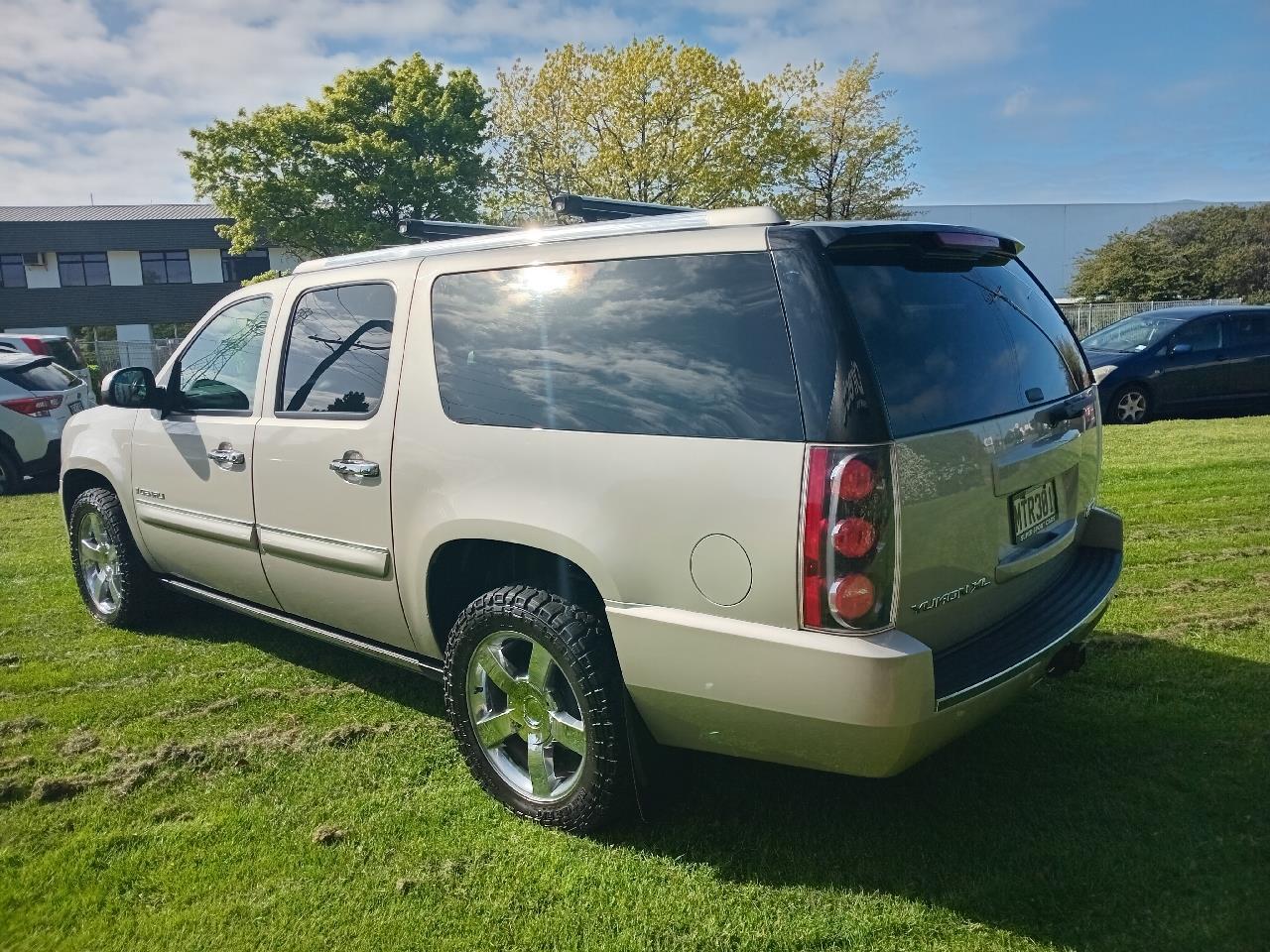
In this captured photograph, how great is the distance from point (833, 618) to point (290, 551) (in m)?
2.41

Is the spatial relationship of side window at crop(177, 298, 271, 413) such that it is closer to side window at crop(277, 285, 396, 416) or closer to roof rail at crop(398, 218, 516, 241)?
side window at crop(277, 285, 396, 416)

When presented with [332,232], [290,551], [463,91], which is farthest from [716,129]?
[290,551]

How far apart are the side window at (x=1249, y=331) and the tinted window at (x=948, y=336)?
10.9 metres

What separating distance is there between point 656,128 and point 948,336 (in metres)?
28.3

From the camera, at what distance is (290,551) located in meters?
3.77

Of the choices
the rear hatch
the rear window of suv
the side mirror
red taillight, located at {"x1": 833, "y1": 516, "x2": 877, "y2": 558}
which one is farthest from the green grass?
the rear window of suv

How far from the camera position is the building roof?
4401 cm

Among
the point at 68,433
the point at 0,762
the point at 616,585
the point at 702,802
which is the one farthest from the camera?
the point at 68,433

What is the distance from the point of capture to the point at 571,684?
2807 millimetres

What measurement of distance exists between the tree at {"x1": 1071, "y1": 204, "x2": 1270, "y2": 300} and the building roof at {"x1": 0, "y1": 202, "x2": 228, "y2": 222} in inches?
1621

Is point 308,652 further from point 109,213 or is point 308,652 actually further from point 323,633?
point 109,213

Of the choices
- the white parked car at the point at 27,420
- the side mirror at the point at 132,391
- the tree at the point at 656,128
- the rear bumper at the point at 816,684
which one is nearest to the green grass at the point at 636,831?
the rear bumper at the point at 816,684

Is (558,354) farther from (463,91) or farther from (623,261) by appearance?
(463,91)

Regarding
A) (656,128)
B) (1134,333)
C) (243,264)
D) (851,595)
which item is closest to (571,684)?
(851,595)
